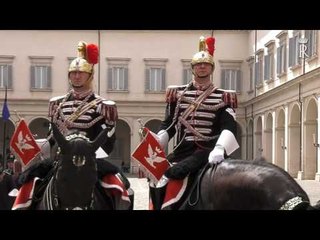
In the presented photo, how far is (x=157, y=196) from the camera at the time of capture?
5316 millimetres

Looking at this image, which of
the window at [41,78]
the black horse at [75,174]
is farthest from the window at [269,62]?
the black horse at [75,174]

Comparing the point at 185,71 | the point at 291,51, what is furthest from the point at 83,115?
the point at 185,71

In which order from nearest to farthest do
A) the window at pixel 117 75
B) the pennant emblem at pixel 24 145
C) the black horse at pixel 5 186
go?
the pennant emblem at pixel 24 145
the black horse at pixel 5 186
the window at pixel 117 75

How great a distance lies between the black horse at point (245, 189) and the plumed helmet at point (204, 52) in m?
0.95

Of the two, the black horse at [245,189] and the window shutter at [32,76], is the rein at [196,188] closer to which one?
the black horse at [245,189]

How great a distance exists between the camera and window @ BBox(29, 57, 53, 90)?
127ft

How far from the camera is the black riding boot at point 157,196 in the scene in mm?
5207

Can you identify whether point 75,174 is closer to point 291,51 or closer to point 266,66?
point 291,51

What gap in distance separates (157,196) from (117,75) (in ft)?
113

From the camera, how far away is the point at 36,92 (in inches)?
1534
